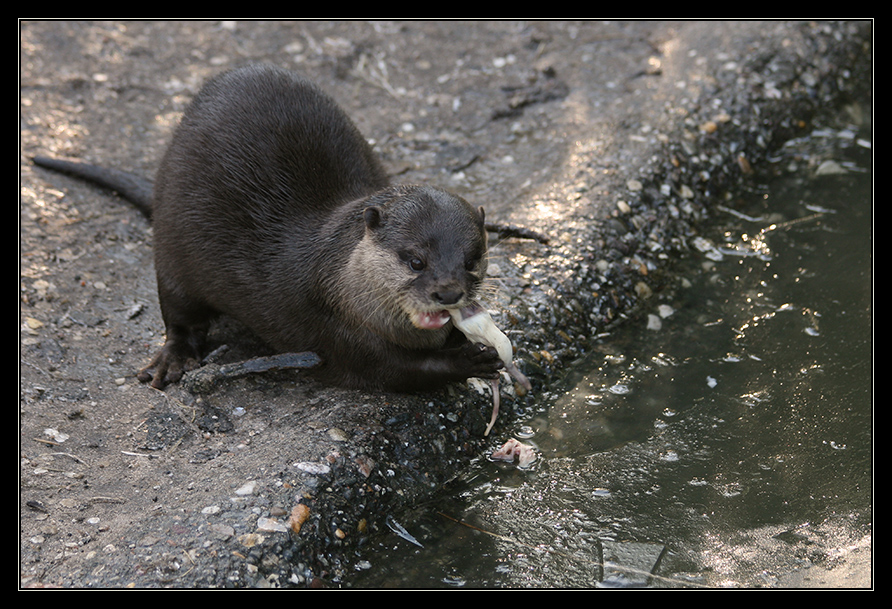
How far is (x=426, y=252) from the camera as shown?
238cm

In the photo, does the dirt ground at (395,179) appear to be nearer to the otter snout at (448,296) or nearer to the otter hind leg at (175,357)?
the otter hind leg at (175,357)

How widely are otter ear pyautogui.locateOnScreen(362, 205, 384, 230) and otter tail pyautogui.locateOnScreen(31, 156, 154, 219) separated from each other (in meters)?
1.70

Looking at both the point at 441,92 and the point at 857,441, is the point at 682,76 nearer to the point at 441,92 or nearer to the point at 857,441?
the point at 441,92

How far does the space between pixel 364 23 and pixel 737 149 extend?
2.37 m

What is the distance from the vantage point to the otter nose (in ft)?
7.57

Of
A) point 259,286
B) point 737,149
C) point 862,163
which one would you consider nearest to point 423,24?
point 737,149

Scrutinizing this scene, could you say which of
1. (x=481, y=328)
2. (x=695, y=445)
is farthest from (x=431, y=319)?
(x=695, y=445)

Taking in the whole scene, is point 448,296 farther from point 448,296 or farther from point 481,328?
point 481,328

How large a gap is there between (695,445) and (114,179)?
276 cm

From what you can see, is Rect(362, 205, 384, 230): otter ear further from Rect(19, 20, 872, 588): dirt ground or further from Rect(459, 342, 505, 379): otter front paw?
Rect(19, 20, 872, 588): dirt ground

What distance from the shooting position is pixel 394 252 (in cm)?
243

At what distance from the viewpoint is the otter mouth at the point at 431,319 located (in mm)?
2438

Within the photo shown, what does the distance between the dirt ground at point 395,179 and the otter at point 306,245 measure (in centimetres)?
18

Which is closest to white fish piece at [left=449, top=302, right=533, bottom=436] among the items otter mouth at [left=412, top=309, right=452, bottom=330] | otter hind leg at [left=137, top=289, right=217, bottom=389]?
otter mouth at [left=412, top=309, right=452, bottom=330]
